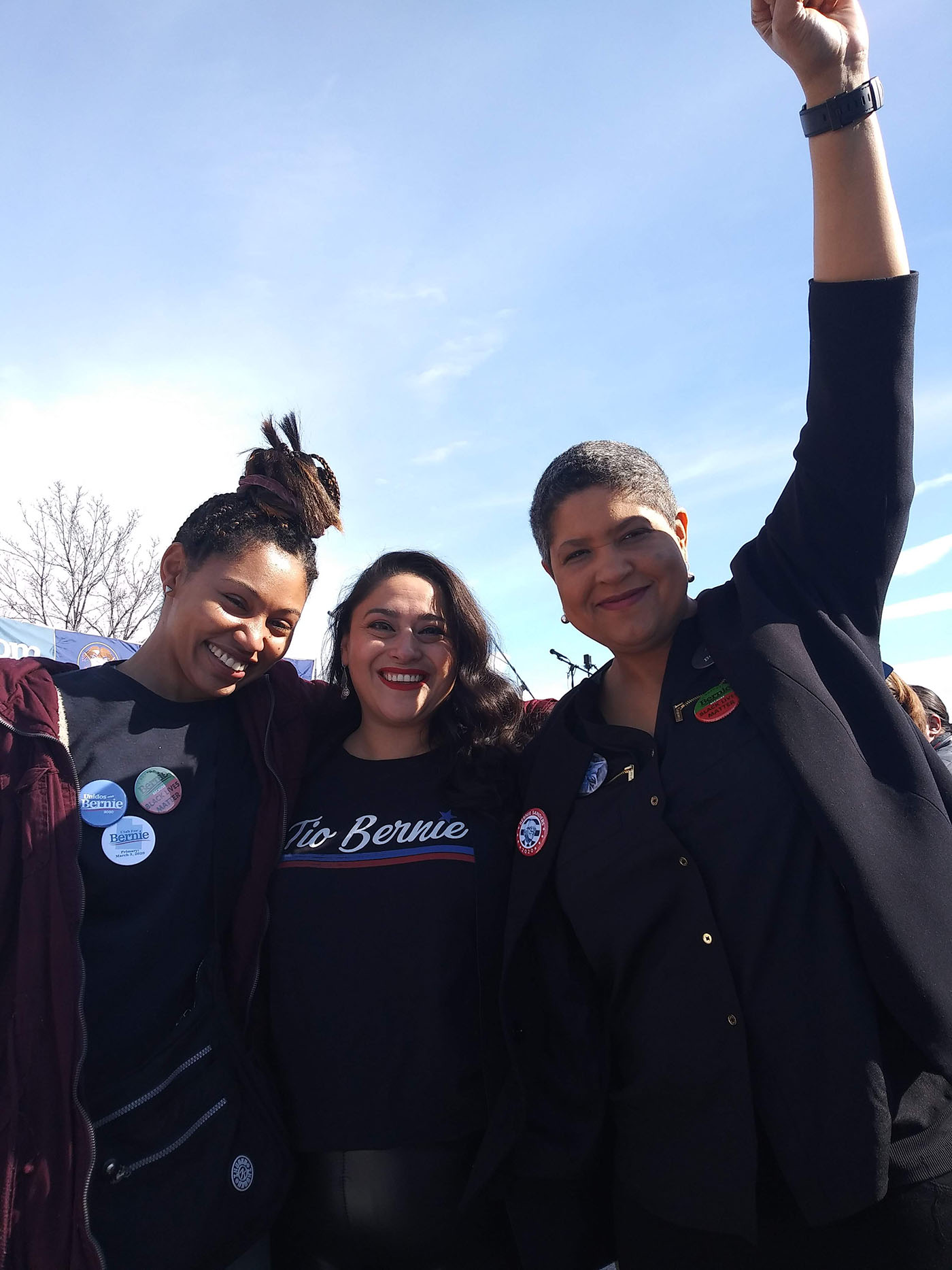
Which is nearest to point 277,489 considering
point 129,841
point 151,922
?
point 129,841

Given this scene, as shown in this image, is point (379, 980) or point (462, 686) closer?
point (379, 980)

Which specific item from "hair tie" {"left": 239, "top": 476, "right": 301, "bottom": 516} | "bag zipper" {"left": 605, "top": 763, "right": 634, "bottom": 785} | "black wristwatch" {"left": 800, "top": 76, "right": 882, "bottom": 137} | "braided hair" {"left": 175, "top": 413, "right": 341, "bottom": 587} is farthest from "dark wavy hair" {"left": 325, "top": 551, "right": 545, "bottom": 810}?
"black wristwatch" {"left": 800, "top": 76, "right": 882, "bottom": 137}

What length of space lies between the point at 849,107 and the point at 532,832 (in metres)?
1.86

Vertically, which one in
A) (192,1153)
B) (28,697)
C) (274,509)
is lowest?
(192,1153)

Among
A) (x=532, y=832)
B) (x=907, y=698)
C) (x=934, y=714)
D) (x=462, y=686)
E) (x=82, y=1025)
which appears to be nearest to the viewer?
(x=82, y=1025)

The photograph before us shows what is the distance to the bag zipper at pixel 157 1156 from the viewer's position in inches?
70.6

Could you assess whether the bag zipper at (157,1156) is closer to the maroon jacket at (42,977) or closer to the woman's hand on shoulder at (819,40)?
the maroon jacket at (42,977)

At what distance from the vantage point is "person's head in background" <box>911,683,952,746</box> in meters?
4.28

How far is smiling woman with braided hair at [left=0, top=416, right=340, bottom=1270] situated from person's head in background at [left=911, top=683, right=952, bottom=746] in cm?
352

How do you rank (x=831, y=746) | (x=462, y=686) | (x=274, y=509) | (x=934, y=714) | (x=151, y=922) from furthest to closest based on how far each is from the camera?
(x=934, y=714), (x=462, y=686), (x=274, y=509), (x=151, y=922), (x=831, y=746)

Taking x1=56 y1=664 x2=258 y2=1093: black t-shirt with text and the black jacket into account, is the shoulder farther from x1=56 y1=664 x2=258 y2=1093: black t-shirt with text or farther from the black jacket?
the black jacket

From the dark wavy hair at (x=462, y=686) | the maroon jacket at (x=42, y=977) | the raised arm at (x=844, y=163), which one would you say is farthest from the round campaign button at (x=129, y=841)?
the raised arm at (x=844, y=163)

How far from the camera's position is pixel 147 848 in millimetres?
2098

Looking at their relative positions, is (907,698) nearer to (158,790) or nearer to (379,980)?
(379,980)
